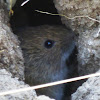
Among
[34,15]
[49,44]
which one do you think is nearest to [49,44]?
[49,44]

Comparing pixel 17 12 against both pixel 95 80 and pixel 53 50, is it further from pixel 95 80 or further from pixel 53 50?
pixel 95 80

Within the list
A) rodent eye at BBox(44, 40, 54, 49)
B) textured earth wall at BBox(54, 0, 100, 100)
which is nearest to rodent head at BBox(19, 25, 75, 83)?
rodent eye at BBox(44, 40, 54, 49)

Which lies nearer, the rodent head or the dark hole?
the rodent head

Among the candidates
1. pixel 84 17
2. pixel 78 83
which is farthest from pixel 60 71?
pixel 84 17

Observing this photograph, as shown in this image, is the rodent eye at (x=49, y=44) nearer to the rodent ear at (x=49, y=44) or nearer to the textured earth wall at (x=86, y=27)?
the rodent ear at (x=49, y=44)

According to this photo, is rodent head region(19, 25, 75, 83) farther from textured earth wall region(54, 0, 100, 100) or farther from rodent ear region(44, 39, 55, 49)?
textured earth wall region(54, 0, 100, 100)

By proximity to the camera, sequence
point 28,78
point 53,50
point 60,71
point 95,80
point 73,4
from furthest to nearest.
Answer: point 60,71 < point 53,50 < point 28,78 < point 73,4 < point 95,80
